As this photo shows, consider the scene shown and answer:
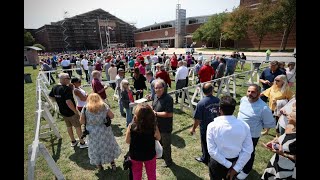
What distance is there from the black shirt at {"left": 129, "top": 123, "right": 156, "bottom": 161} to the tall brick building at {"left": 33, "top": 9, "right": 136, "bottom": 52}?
6998 cm

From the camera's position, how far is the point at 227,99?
2.97 meters

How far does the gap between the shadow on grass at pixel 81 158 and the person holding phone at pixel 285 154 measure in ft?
12.6

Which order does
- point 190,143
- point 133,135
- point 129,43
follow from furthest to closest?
1. point 129,43
2. point 190,143
3. point 133,135

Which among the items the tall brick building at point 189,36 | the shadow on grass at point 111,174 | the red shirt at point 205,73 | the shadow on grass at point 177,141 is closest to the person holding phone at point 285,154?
the shadow on grass at point 177,141

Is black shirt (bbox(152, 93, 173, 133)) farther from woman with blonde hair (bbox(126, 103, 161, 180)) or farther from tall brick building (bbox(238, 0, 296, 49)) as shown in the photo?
tall brick building (bbox(238, 0, 296, 49))

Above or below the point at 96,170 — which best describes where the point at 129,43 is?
above

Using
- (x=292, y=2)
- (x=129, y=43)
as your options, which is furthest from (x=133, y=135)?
(x=129, y=43)

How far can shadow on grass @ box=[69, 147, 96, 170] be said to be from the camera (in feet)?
16.8

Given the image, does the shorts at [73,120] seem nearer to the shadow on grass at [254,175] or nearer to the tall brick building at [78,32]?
the shadow on grass at [254,175]

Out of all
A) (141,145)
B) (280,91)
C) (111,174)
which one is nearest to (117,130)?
(111,174)
